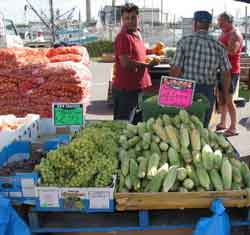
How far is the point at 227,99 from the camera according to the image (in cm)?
658

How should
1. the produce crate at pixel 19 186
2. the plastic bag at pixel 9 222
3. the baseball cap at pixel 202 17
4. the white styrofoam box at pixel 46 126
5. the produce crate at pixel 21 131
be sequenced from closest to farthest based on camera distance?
the plastic bag at pixel 9 222 < the produce crate at pixel 19 186 < the produce crate at pixel 21 131 < the white styrofoam box at pixel 46 126 < the baseball cap at pixel 202 17

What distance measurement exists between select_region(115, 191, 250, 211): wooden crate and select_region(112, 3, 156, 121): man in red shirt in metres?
2.11

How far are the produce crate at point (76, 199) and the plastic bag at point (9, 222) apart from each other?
0.16 meters

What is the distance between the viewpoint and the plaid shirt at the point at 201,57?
4.91 metres

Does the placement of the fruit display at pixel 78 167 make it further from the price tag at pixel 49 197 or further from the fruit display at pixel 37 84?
the fruit display at pixel 37 84

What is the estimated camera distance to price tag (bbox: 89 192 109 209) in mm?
2871

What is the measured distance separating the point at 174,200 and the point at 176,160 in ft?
1.25

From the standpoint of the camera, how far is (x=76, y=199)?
2902 mm

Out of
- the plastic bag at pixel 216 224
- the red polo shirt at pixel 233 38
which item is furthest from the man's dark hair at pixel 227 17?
the plastic bag at pixel 216 224

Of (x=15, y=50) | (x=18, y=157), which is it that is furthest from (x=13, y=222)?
(x=15, y=50)

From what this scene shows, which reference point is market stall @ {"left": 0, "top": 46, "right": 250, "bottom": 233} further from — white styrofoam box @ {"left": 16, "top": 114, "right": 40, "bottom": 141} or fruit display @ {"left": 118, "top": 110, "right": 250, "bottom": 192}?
white styrofoam box @ {"left": 16, "top": 114, "right": 40, "bottom": 141}

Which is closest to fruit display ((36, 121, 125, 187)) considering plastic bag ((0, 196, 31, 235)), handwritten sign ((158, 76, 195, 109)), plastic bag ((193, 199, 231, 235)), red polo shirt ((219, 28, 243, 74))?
plastic bag ((0, 196, 31, 235))

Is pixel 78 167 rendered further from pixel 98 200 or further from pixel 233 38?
pixel 233 38

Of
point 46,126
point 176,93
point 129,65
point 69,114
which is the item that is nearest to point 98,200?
point 69,114
